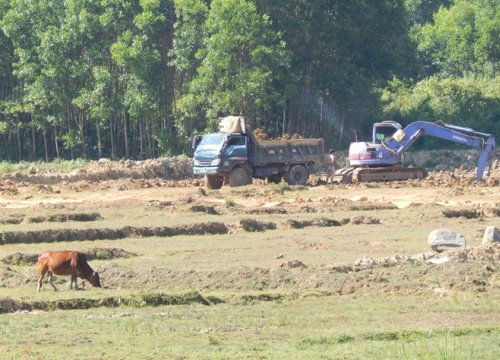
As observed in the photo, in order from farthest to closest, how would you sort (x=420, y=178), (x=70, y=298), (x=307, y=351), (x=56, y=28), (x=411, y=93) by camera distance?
(x=411, y=93) → (x=56, y=28) → (x=420, y=178) → (x=70, y=298) → (x=307, y=351)

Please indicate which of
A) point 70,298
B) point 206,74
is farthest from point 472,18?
point 70,298

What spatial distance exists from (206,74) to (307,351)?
35148 mm

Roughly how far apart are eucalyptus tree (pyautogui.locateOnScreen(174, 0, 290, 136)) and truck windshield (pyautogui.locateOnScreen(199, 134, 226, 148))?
8.15m

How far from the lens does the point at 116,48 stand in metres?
47.9

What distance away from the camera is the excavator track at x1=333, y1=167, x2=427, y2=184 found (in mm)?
39562

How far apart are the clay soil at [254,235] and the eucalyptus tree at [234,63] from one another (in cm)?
613

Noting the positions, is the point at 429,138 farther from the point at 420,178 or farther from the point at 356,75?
the point at 420,178

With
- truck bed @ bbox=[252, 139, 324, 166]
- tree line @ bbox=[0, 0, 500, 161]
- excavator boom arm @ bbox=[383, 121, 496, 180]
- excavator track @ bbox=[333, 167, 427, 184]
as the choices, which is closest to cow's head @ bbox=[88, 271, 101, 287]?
truck bed @ bbox=[252, 139, 324, 166]

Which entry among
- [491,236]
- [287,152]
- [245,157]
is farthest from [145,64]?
[491,236]

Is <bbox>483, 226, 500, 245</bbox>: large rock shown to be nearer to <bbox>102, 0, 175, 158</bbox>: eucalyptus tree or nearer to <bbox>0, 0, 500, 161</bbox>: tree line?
<bbox>0, 0, 500, 161</bbox>: tree line

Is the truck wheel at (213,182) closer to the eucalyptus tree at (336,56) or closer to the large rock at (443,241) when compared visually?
the eucalyptus tree at (336,56)

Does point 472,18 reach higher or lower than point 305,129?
higher

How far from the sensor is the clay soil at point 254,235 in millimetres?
17469

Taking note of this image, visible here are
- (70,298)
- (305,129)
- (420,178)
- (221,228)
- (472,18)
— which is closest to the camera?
(70,298)
